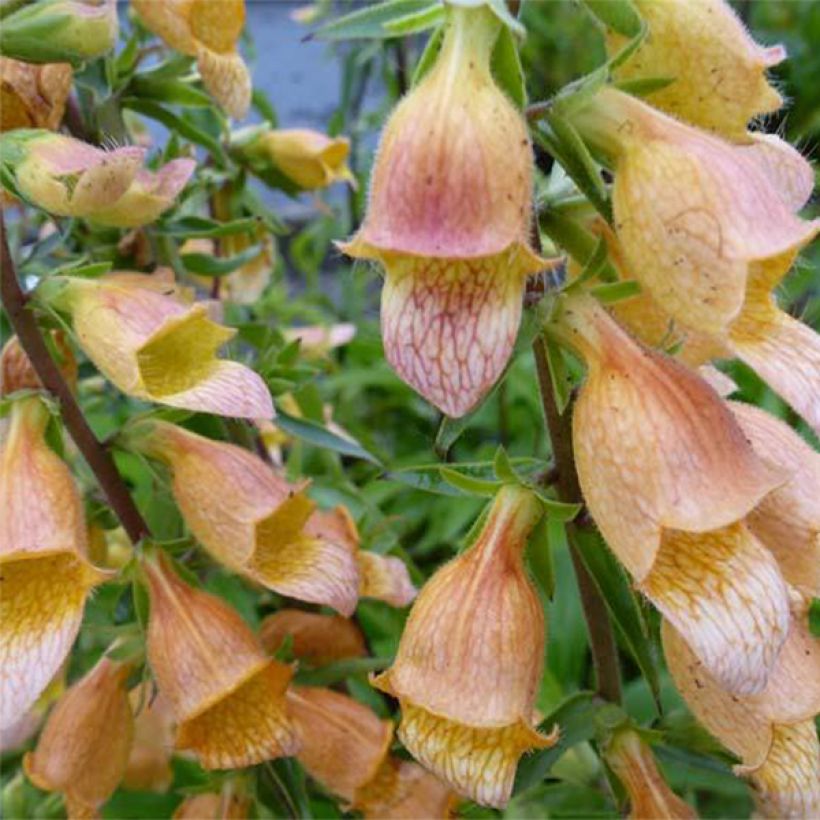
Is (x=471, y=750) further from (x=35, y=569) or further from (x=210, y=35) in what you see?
(x=210, y=35)

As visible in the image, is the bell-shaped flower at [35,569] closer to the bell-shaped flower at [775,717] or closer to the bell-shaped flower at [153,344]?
the bell-shaped flower at [153,344]

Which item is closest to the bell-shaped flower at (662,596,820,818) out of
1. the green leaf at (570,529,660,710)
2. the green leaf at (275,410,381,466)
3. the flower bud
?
the green leaf at (570,529,660,710)

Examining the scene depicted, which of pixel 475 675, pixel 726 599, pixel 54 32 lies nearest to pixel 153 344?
pixel 54 32

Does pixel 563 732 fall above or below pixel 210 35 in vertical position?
below

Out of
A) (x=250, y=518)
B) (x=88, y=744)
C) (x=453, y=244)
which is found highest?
(x=453, y=244)

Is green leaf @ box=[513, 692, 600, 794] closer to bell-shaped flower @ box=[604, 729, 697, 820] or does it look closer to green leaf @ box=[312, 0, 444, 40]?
bell-shaped flower @ box=[604, 729, 697, 820]

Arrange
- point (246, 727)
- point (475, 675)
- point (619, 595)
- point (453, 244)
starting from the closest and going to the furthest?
point (453, 244) < point (475, 675) < point (619, 595) < point (246, 727)

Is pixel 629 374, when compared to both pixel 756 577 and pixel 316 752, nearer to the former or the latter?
pixel 756 577
